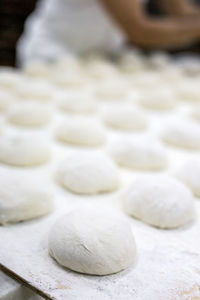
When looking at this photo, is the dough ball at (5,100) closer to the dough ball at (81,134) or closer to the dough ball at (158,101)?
the dough ball at (81,134)

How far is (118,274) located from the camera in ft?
2.52

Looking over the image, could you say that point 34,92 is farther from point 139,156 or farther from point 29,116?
point 139,156

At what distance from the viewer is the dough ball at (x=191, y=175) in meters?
1.10

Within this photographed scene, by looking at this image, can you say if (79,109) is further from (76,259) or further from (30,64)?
(76,259)

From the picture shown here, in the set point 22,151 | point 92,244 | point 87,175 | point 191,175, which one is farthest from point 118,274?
point 22,151

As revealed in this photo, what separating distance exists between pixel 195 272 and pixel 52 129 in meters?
0.93

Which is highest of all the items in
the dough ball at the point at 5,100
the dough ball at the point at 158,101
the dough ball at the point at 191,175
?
the dough ball at the point at 191,175

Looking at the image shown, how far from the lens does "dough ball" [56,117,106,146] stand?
1.38m

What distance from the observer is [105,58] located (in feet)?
9.18

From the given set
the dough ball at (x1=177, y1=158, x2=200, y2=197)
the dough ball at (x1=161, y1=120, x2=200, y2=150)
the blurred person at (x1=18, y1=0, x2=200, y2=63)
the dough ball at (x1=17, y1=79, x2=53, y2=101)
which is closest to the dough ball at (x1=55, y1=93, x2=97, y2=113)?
the dough ball at (x1=17, y1=79, x2=53, y2=101)

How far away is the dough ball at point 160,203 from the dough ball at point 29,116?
0.65 m

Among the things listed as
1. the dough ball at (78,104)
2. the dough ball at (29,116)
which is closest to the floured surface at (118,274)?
the dough ball at (29,116)

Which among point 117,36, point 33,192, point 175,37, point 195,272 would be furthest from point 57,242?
point 117,36

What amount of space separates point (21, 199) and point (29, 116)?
664 millimetres
